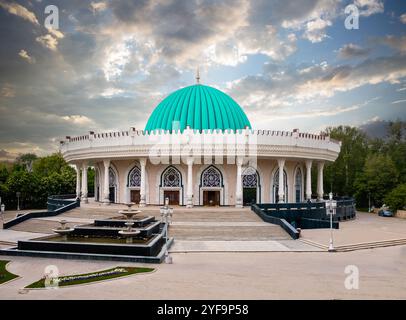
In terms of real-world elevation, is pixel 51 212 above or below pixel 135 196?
below

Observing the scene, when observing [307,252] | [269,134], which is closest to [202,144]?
[269,134]

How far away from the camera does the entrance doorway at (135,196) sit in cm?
3606

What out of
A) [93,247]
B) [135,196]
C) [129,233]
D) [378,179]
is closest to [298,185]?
[378,179]

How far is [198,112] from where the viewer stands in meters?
36.4

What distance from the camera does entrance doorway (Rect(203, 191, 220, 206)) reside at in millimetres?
34594

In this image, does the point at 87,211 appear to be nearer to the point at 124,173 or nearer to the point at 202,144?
the point at 124,173

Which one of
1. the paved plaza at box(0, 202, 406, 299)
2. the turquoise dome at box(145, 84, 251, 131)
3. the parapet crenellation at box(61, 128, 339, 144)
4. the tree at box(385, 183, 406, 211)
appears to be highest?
the turquoise dome at box(145, 84, 251, 131)

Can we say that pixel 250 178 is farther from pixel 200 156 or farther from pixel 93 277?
pixel 93 277

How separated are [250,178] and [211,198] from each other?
4.09 m

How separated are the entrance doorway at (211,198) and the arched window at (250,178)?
272 centimetres

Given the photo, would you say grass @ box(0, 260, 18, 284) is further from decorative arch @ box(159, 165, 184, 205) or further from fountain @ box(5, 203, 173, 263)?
decorative arch @ box(159, 165, 184, 205)

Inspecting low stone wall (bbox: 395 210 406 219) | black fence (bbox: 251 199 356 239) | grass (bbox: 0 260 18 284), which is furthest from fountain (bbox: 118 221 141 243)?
low stone wall (bbox: 395 210 406 219)

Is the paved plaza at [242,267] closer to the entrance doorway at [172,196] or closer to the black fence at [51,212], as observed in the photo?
the black fence at [51,212]

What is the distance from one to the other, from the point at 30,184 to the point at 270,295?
142 feet
